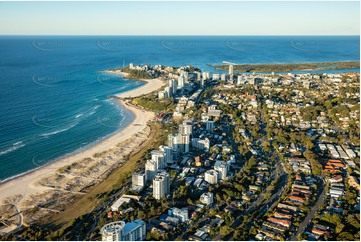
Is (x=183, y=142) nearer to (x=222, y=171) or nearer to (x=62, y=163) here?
(x=222, y=171)

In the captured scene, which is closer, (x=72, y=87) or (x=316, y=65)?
(x=72, y=87)

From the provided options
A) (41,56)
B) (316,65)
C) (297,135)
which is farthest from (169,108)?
(41,56)

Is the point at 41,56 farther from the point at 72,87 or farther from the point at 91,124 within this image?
the point at 91,124

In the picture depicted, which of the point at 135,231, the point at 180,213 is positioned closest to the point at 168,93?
the point at 180,213

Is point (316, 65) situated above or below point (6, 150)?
above

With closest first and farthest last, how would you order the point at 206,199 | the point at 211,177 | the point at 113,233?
the point at 113,233 < the point at 206,199 < the point at 211,177
